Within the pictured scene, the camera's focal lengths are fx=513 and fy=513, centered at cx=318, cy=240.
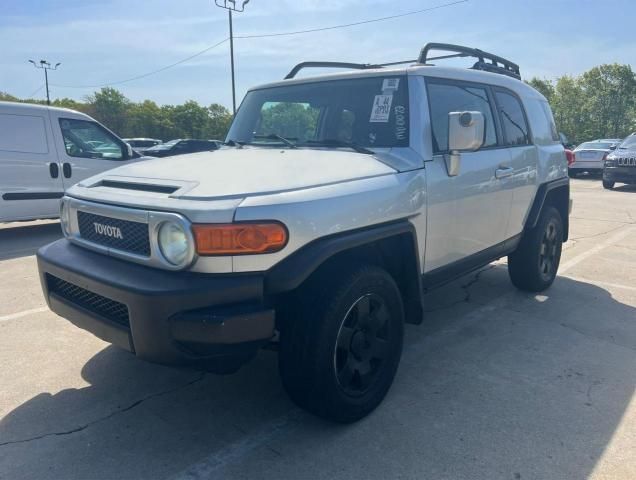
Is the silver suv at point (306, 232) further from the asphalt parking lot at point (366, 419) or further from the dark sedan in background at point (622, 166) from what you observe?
the dark sedan in background at point (622, 166)

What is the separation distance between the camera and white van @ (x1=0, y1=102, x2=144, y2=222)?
7320 mm

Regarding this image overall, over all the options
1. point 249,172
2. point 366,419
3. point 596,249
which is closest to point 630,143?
point 596,249

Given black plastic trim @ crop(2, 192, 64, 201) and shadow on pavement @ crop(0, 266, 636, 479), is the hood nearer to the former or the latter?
shadow on pavement @ crop(0, 266, 636, 479)

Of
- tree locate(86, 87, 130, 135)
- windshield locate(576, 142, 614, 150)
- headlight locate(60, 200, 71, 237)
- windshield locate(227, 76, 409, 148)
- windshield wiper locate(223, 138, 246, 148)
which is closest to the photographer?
headlight locate(60, 200, 71, 237)

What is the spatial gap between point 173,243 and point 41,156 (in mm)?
6374

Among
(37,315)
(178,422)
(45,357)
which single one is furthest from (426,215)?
(37,315)

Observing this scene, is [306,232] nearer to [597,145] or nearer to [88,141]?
[88,141]

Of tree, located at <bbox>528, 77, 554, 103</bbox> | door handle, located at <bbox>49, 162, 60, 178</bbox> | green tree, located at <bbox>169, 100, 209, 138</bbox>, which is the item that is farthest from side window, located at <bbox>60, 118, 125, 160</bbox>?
tree, located at <bbox>528, 77, 554, 103</bbox>

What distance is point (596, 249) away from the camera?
7176mm

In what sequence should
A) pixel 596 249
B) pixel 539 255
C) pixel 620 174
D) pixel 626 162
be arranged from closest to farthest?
pixel 539 255, pixel 596 249, pixel 626 162, pixel 620 174

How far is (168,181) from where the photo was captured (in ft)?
8.79

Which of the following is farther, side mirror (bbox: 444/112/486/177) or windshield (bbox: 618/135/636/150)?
windshield (bbox: 618/135/636/150)

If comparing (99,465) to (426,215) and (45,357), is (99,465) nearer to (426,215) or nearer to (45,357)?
(45,357)

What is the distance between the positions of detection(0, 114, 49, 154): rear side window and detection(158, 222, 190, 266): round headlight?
6.29 meters
